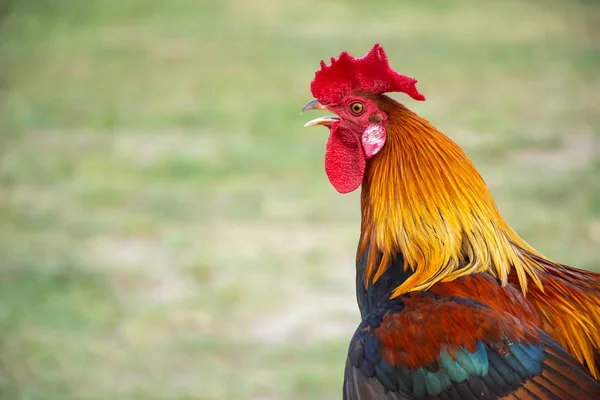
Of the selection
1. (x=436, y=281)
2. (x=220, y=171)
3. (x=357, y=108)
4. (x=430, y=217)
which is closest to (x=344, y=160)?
(x=357, y=108)

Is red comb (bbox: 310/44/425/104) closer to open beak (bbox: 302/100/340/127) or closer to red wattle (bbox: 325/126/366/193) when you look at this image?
open beak (bbox: 302/100/340/127)

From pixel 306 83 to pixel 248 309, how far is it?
231 inches

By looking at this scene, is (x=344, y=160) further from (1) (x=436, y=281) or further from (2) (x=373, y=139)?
(1) (x=436, y=281)

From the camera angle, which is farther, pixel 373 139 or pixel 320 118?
pixel 320 118

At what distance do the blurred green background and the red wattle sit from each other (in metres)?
2.09

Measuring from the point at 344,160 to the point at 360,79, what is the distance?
32 centimetres

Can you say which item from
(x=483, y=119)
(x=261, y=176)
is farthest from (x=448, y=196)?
(x=483, y=119)

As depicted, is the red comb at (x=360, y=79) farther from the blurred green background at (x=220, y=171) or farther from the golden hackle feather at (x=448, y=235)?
the blurred green background at (x=220, y=171)

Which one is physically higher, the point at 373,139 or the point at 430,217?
the point at 373,139

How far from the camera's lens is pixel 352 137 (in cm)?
355

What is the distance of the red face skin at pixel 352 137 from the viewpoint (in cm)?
348

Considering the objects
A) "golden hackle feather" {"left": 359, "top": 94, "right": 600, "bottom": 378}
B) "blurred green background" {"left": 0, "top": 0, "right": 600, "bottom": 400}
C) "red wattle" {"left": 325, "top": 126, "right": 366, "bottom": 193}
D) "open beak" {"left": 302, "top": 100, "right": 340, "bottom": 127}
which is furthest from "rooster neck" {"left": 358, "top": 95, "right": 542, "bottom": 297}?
"blurred green background" {"left": 0, "top": 0, "right": 600, "bottom": 400}

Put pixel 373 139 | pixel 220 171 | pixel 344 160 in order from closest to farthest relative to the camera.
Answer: pixel 373 139, pixel 344 160, pixel 220 171

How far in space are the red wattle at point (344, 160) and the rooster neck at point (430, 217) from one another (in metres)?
0.11
